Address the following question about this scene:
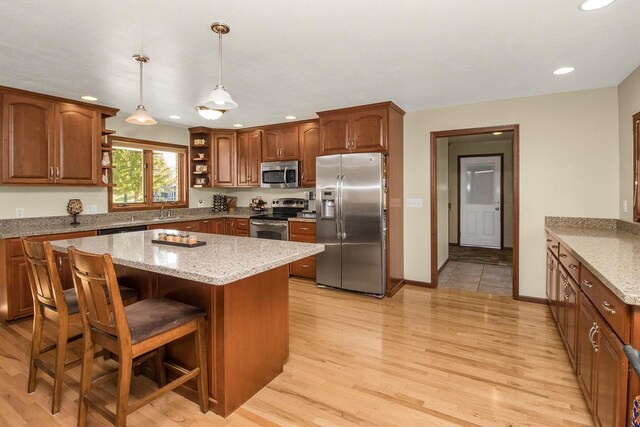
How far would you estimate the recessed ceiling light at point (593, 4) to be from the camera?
1894 millimetres

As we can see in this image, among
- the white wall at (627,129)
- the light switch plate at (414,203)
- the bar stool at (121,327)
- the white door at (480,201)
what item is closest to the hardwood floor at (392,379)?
the bar stool at (121,327)

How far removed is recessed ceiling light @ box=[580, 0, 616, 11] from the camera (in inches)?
74.5

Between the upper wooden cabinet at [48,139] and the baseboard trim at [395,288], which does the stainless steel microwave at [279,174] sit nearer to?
the baseboard trim at [395,288]

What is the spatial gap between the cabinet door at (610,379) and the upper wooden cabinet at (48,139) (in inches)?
192

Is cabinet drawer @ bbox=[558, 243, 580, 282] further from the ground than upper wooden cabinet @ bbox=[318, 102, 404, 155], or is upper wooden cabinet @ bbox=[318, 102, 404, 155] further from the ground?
upper wooden cabinet @ bbox=[318, 102, 404, 155]

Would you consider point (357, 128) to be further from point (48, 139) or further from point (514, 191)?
point (48, 139)

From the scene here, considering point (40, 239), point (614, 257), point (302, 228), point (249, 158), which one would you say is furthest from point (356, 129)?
point (40, 239)

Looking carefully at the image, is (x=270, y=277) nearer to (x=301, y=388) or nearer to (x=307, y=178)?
(x=301, y=388)

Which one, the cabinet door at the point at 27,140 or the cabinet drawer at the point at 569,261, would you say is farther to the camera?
the cabinet door at the point at 27,140

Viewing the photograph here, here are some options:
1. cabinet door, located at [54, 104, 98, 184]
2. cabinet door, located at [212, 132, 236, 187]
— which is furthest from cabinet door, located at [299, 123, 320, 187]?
cabinet door, located at [54, 104, 98, 184]

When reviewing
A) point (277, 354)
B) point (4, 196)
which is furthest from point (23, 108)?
point (277, 354)

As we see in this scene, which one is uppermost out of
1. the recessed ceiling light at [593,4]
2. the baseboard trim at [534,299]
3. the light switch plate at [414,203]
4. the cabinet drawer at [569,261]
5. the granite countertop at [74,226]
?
the recessed ceiling light at [593,4]

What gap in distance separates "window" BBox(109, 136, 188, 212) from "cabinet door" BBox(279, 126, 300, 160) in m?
1.69

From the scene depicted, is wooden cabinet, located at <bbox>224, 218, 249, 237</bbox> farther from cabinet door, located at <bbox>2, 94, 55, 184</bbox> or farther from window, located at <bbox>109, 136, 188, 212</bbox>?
cabinet door, located at <bbox>2, 94, 55, 184</bbox>
